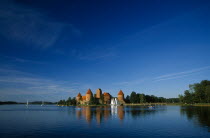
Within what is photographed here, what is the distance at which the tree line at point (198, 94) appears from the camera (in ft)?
327

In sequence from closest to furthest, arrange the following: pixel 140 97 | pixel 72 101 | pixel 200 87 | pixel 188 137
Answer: pixel 188 137 < pixel 200 87 < pixel 140 97 < pixel 72 101

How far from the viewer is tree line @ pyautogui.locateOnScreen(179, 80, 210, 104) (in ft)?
327

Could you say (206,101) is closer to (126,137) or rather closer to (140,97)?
(140,97)

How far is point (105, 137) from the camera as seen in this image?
20734mm

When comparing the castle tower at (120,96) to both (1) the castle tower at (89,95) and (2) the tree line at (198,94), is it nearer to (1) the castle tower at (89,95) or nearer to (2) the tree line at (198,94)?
(1) the castle tower at (89,95)

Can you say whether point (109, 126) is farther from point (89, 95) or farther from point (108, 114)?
point (89, 95)

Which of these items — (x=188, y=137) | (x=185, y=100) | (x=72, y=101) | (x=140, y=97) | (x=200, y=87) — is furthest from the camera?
(x=72, y=101)

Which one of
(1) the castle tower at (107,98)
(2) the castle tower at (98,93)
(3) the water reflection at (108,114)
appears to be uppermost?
(2) the castle tower at (98,93)

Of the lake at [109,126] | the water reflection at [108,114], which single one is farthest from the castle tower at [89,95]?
the lake at [109,126]

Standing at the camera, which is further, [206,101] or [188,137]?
[206,101]

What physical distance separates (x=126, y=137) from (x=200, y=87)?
97646mm

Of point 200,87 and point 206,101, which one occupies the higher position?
point 200,87

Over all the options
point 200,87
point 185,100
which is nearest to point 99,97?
point 185,100

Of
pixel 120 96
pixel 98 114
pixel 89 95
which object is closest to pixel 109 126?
pixel 98 114
